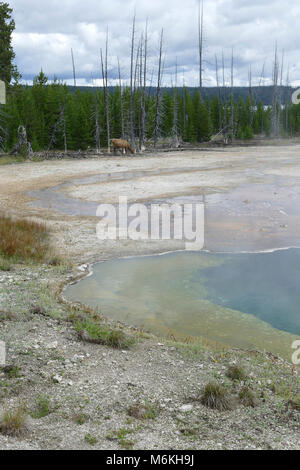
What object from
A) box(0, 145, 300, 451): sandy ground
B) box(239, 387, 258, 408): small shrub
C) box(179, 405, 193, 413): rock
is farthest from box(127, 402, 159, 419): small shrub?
box(239, 387, 258, 408): small shrub

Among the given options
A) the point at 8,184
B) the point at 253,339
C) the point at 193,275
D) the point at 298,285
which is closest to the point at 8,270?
the point at 193,275

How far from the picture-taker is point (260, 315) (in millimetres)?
7789

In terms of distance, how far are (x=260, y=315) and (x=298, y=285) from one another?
1.61m

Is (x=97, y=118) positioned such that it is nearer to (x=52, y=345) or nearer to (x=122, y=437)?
(x=52, y=345)

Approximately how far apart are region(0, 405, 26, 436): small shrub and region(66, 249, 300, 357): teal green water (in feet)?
10.1

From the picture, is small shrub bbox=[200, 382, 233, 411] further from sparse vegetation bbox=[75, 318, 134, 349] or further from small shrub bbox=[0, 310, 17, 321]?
small shrub bbox=[0, 310, 17, 321]

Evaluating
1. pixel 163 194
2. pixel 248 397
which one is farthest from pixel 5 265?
pixel 163 194

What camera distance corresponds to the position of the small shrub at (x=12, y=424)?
4.39 metres

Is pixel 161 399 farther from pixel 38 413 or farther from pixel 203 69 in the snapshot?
pixel 203 69

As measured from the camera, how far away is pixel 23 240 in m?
11.2

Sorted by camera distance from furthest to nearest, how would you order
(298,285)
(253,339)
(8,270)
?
1. (8,270)
2. (298,285)
3. (253,339)

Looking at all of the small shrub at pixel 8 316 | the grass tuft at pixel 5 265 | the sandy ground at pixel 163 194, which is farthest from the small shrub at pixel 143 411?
the sandy ground at pixel 163 194

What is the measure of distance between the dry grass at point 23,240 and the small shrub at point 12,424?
→ 19.7 ft

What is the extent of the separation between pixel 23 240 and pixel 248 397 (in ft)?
24.9
